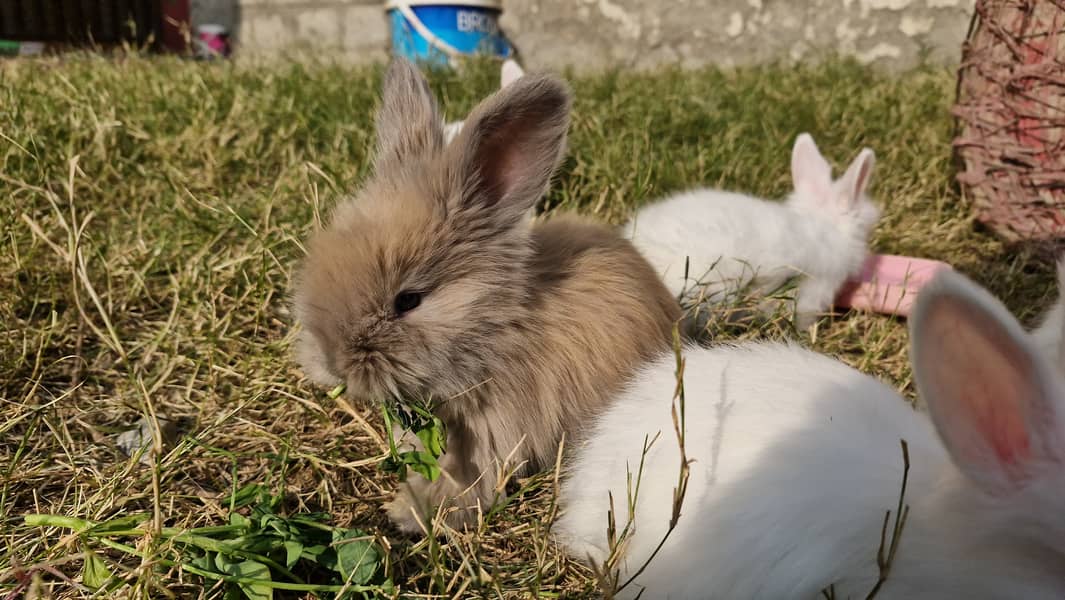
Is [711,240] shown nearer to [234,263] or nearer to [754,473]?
[754,473]

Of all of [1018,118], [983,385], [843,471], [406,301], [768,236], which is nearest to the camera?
[983,385]

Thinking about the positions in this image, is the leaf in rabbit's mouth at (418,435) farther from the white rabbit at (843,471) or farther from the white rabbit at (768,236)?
the white rabbit at (768,236)

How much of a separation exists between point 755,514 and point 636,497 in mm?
223

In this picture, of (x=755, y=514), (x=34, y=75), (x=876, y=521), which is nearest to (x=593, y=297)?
(x=755, y=514)

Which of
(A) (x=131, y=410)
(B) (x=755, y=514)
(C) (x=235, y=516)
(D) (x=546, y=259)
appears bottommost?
(A) (x=131, y=410)

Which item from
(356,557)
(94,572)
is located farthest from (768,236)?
(94,572)

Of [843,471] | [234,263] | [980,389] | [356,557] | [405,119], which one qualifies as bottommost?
[356,557]

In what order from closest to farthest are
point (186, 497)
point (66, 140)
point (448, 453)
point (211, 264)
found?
point (186, 497), point (448, 453), point (211, 264), point (66, 140)

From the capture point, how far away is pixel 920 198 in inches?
143

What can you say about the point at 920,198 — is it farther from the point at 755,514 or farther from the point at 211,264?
the point at 211,264

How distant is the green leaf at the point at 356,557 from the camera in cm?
143

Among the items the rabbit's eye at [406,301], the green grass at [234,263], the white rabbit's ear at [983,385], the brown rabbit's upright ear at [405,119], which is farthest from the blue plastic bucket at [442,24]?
the white rabbit's ear at [983,385]

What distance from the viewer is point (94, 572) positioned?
4.38 ft

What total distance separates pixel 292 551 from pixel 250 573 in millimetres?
77
